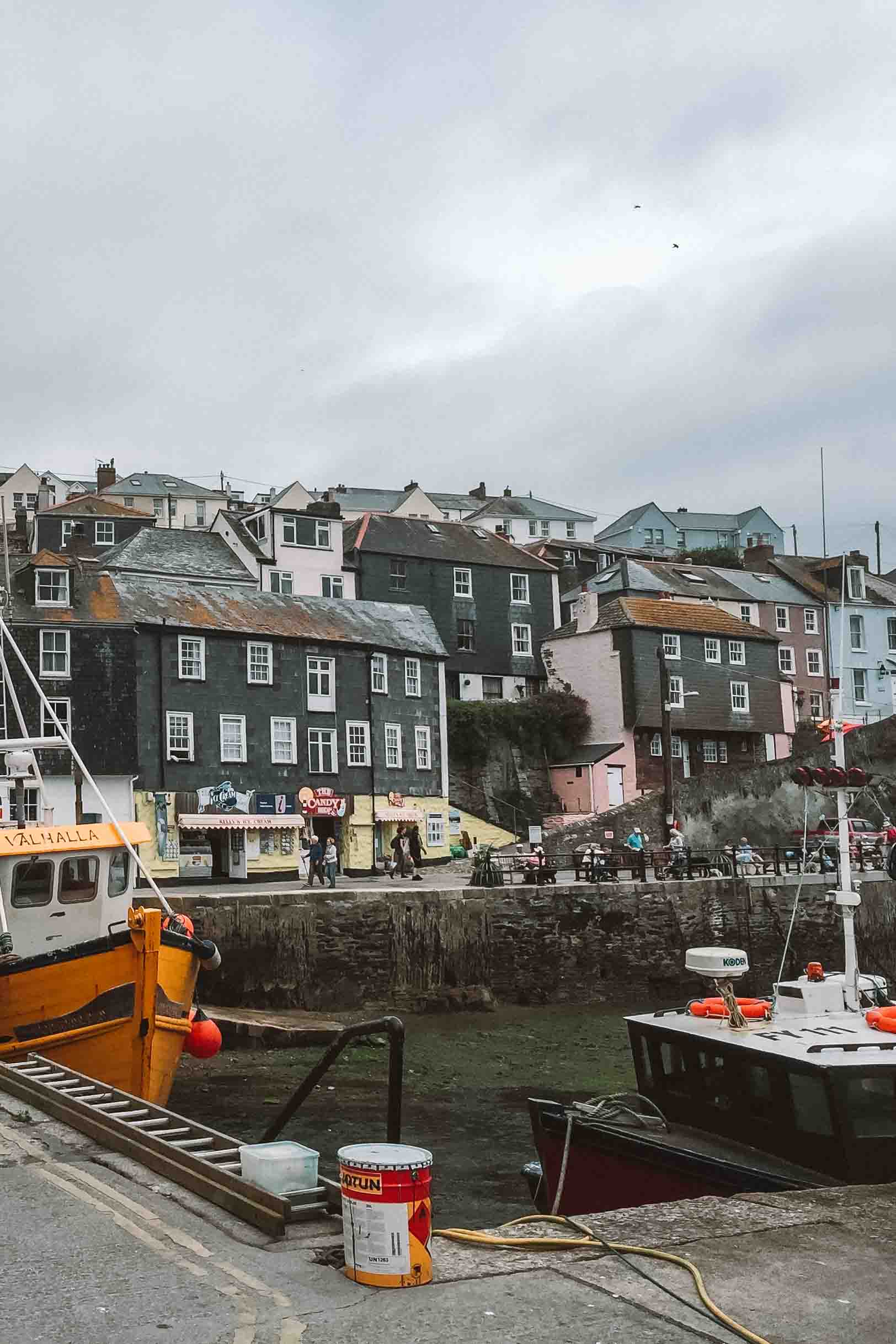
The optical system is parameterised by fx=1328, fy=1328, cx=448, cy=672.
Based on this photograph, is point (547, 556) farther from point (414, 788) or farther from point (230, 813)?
point (230, 813)

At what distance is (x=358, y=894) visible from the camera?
96.5 ft

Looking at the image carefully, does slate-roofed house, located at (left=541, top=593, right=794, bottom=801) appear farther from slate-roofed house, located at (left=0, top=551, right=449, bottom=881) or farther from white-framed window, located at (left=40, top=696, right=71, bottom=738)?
white-framed window, located at (left=40, top=696, right=71, bottom=738)

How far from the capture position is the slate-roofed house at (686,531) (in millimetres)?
98750

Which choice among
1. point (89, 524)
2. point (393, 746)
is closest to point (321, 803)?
point (393, 746)

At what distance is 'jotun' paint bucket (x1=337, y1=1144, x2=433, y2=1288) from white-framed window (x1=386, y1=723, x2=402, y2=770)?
1423 inches

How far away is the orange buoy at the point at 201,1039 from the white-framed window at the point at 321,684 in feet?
77.8

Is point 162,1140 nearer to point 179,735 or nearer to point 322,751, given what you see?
point 179,735

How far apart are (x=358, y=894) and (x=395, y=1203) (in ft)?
76.4

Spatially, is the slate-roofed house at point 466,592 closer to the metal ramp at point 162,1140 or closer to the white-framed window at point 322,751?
the white-framed window at point 322,751

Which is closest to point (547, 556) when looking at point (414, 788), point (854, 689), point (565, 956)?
point (854, 689)

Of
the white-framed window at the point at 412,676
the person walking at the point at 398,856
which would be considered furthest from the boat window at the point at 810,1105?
the white-framed window at the point at 412,676

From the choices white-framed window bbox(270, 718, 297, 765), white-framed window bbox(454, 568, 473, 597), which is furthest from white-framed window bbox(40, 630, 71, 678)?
white-framed window bbox(454, 568, 473, 597)

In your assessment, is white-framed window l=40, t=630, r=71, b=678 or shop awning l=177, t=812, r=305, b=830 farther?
shop awning l=177, t=812, r=305, b=830

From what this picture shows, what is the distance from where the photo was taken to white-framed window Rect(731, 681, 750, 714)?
178 feet
